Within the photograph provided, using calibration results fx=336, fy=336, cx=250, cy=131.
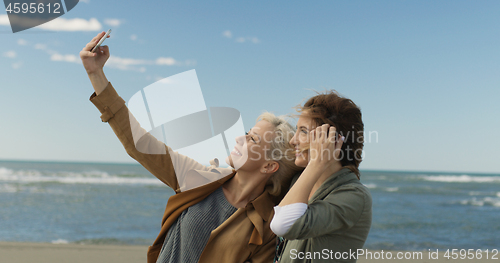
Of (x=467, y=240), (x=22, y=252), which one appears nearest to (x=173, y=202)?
(x=22, y=252)

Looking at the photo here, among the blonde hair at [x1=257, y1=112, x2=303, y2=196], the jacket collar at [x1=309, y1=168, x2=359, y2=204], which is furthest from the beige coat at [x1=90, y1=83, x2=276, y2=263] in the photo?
the jacket collar at [x1=309, y1=168, x2=359, y2=204]

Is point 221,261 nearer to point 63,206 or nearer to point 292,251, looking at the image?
point 292,251

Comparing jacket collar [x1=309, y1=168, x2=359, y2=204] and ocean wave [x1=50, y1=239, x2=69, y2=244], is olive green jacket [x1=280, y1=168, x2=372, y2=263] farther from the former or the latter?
ocean wave [x1=50, y1=239, x2=69, y2=244]

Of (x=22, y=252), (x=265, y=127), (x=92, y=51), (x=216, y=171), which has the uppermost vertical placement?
(x=92, y=51)

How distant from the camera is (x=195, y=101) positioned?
1.64 meters

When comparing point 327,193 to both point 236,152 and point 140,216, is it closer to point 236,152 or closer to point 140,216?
point 236,152

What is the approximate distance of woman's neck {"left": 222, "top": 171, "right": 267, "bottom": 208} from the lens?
2.21m

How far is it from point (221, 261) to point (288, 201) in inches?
30.9

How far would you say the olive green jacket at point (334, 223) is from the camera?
138cm

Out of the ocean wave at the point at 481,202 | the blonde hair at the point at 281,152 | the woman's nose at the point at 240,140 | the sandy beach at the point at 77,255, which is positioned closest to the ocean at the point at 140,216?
the ocean wave at the point at 481,202

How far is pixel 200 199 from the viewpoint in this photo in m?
2.16

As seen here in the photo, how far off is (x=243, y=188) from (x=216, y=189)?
7.2 inches

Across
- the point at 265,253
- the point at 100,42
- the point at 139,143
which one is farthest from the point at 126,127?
the point at 265,253

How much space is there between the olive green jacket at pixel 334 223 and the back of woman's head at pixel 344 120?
0.33 ft
